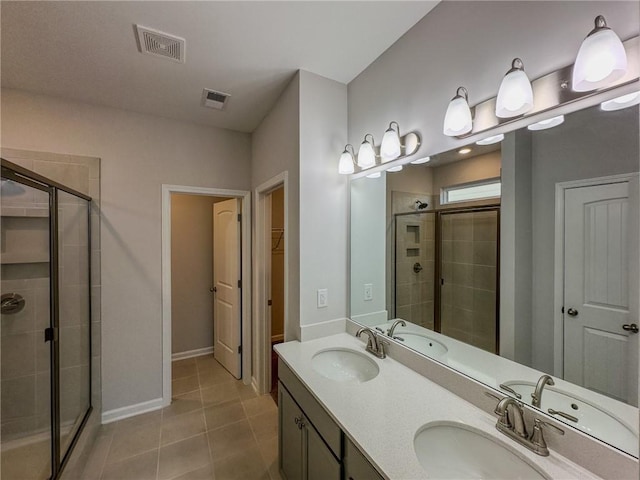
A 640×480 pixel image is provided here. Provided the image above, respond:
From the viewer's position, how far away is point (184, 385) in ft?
9.05

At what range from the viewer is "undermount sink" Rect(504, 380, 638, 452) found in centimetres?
75

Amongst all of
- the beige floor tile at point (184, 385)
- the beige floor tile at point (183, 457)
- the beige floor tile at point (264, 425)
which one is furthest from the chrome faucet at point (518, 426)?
the beige floor tile at point (184, 385)

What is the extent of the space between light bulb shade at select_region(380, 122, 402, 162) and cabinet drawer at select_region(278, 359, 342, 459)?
1.35 metres

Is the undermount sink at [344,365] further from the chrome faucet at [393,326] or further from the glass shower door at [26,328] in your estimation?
the glass shower door at [26,328]

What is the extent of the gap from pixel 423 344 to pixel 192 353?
3116mm

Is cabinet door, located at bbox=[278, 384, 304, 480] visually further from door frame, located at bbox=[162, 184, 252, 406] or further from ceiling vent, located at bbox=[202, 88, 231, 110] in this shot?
ceiling vent, located at bbox=[202, 88, 231, 110]

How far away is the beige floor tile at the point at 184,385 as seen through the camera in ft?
8.70

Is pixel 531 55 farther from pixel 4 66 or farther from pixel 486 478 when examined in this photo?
pixel 4 66

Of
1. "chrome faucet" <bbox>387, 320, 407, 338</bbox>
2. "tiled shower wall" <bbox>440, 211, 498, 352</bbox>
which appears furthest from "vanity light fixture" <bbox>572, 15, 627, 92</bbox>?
"chrome faucet" <bbox>387, 320, 407, 338</bbox>

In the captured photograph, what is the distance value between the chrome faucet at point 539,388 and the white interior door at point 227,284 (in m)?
2.48

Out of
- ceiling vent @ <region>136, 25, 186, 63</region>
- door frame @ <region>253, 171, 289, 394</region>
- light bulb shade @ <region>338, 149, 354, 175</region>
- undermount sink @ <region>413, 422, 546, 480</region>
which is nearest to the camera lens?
undermount sink @ <region>413, 422, 546, 480</region>

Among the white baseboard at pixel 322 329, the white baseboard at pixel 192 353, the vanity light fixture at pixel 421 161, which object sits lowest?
the white baseboard at pixel 192 353

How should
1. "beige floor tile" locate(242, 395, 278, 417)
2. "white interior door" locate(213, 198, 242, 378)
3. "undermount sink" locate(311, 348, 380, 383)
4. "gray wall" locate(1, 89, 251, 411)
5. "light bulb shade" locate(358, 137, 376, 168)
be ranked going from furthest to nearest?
"white interior door" locate(213, 198, 242, 378) → "beige floor tile" locate(242, 395, 278, 417) → "gray wall" locate(1, 89, 251, 411) → "light bulb shade" locate(358, 137, 376, 168) → "undermount sink" locate(311, 348, 380, 383)

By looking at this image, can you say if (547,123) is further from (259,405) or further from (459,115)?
(259,405)
